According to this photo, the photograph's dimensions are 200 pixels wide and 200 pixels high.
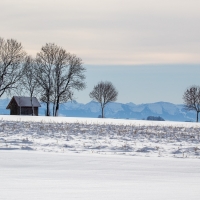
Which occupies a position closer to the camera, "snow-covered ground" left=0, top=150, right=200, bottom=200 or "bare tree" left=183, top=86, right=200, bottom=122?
"snow-covered ground" left=0, top=150, right=200, bottom=200

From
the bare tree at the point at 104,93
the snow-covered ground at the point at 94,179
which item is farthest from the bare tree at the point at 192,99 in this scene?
the snow-covered ground at the point at 94,179

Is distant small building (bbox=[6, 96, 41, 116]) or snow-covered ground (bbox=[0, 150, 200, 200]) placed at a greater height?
distant small building (bbox=[6, 96, 41, 116])

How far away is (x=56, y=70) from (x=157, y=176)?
2635 inches

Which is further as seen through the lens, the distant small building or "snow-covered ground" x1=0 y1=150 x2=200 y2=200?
the distant small building

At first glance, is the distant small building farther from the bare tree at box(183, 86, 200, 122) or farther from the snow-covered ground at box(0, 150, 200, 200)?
the snow-covered ground at box(0, 150, 200, 200)

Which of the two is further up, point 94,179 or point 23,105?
point 23,105

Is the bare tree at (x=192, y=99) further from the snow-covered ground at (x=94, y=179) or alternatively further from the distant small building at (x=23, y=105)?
the snow-covered ground at (x=94, y=179)

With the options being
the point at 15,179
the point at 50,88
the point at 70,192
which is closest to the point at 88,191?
the point at 70,192

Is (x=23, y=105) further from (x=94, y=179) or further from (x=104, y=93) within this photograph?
(x=94, y=179)

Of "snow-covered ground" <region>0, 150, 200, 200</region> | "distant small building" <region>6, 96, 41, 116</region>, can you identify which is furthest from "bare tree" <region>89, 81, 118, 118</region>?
"snow-covered ground" <region>0, 150, 200, 200</region>

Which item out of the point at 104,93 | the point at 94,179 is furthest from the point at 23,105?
the point at 94,179

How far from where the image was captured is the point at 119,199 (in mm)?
6004

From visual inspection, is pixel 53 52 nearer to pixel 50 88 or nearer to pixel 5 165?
pixel 50 88

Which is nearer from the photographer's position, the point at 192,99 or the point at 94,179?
the point at 94,179
